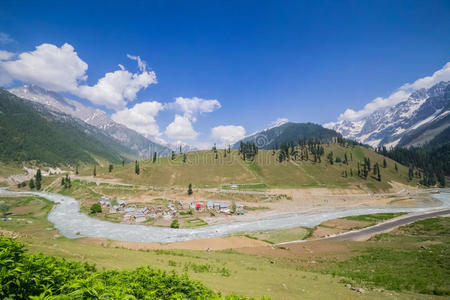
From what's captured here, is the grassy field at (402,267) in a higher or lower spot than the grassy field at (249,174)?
lower

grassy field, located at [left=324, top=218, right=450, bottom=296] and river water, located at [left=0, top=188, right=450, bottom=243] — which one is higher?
grassy field, located at [left=324, top=218, right=450, bottom=296]

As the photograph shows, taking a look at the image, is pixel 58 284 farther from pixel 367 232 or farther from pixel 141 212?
pixel 141 212

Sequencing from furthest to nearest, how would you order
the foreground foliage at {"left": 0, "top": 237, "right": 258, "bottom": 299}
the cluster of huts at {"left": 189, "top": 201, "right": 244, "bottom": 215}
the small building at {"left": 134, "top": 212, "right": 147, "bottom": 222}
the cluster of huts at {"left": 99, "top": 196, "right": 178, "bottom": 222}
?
the cluster of huts at {"left": 189, "top": 201, "right": 244, "bottom": 215}
the cluster of huts at {"left": 99, "top": 196, "right": 178, "bottom": 222}
the small building at {"left": 134, "top": 212, "right": 147, "bottom": 222}
the foreground foliage at {"left": 0, "top": 237, "right": 258, "bottom": 299}

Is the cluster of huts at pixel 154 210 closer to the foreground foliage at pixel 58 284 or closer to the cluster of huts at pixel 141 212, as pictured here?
the cluster of huts at pixel 141 212

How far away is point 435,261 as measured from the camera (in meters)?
28.9

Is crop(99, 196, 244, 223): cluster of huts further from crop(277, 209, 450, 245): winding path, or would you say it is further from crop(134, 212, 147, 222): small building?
crop(277, 209, 450, 245): winding path

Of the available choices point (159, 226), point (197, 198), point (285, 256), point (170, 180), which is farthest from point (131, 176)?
point (285, 256)

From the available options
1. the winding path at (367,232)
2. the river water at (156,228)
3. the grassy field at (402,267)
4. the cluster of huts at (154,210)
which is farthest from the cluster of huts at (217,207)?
the grassy field at (402,267)

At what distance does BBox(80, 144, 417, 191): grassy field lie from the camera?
14988cm

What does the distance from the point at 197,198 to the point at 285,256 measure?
88.4 m

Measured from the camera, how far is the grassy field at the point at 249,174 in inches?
5901

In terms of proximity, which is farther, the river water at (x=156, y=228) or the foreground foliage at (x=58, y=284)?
the river water at (x=156, y=228)

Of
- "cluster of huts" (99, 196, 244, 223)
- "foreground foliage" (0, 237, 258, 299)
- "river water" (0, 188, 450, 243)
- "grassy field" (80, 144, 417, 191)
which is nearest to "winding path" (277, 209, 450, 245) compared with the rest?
"river water" (0, 188, 450, 243)

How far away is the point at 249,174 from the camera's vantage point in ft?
543
